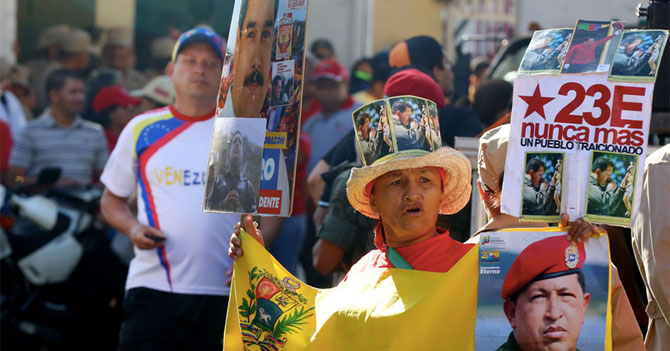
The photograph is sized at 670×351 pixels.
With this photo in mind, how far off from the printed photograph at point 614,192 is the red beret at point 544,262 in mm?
129

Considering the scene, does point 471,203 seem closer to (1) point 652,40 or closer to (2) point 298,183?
(1) point 652,40

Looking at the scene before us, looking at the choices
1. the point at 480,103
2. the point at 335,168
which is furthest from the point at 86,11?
the point at 335,168

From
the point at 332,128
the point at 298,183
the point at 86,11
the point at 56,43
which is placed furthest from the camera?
the point at 86,11

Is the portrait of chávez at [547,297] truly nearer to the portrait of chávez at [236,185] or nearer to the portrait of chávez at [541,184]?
the portrait of chávez at [541,184]

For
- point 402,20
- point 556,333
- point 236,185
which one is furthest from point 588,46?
point 402,20

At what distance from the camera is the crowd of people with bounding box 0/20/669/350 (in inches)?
149

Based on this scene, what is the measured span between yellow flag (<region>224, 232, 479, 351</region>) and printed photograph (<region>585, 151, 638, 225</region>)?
44 cm

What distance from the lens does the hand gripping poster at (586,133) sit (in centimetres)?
336

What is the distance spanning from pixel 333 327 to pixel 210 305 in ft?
5.65

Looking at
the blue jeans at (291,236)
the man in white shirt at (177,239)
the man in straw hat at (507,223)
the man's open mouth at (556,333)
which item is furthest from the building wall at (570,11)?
the man's open mouth at (556,333)

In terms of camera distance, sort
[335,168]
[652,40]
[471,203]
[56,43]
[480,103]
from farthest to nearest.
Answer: [56,43] → [480,103] → [335,168] → [471,203] → [652,40]

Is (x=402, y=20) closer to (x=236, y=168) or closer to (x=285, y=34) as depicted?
(x=285, y=34)

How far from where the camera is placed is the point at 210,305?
5258 mm

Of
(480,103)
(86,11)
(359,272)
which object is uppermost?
(86,11)
